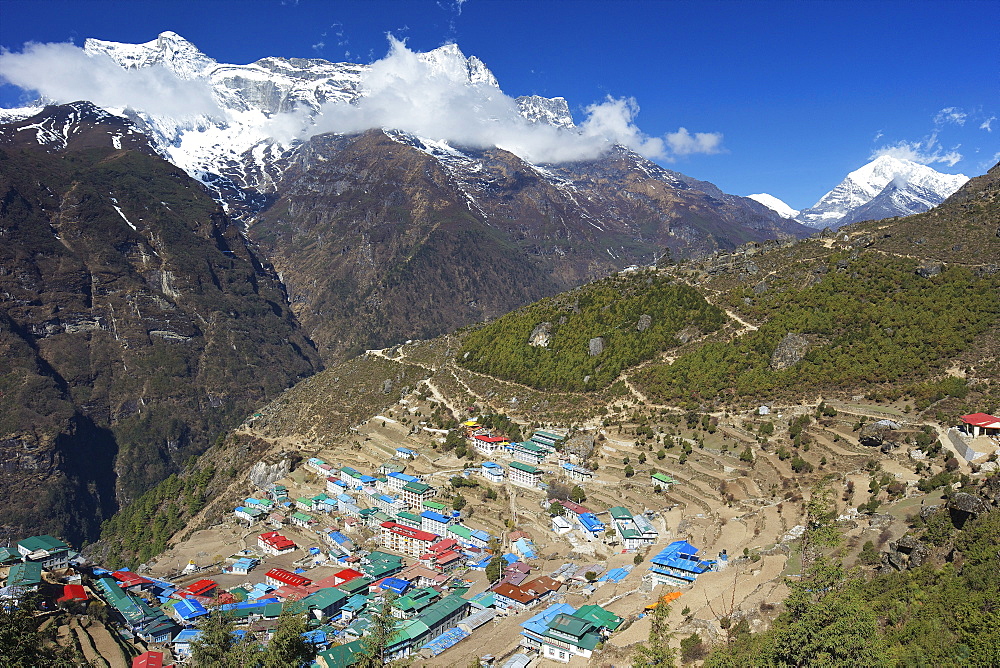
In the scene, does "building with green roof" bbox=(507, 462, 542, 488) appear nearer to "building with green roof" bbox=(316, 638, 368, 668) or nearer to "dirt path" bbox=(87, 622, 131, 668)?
"building with green roof" bbox=(316, 638, 368, 668)

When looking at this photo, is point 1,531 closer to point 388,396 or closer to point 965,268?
point 388,396

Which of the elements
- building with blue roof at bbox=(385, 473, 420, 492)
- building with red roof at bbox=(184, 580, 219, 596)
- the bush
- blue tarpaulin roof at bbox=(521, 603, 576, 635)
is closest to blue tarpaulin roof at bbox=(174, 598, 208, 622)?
building with red roof at bbox=(184, 580, 219, 596)

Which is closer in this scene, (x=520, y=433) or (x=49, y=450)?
(x=520, y=433)

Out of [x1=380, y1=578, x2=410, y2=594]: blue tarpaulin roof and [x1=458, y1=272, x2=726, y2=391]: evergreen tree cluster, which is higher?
[x1=458, y1=272, x2=726, y2=391]: evergreen tree cluster

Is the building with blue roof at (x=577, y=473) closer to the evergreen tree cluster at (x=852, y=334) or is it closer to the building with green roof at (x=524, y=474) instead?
the building with green roof at (x=524, y=474)

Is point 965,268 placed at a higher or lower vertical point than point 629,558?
higher

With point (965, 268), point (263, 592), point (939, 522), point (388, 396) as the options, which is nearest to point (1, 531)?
point (388, 396)

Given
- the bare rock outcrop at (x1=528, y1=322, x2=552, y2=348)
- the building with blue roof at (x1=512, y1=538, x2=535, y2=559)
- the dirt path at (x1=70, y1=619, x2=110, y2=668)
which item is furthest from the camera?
the bare rock outcrop at (x1=528, y1=322, x2=552, y2=348)
